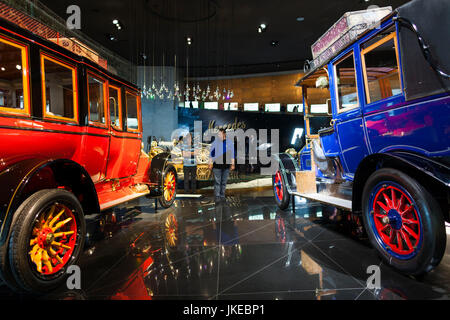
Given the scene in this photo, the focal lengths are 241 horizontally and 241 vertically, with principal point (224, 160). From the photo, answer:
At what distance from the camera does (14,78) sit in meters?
2.15

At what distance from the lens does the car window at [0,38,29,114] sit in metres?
2.06

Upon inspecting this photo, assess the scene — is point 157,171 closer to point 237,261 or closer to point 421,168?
point 237,261

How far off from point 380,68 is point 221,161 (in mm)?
3385

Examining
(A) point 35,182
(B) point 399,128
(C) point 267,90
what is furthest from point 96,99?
(C) point 267,90

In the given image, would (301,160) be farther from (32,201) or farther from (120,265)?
(32,201)

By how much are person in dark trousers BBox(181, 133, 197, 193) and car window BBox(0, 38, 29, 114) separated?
4773 mm

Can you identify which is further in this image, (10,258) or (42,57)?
(42,57)

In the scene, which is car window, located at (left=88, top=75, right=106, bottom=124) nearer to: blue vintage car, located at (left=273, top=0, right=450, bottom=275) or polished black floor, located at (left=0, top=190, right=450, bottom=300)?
polished black floor, located at (left=0, top=190, right=450, bottom=300)

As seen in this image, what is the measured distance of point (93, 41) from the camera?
9.54 metres

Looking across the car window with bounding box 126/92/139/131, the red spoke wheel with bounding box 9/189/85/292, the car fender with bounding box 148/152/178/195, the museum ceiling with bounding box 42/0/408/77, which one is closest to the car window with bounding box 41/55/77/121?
the red spoke wheel with bounding box 9/189/85/292

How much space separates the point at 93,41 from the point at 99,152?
28.6 ft
